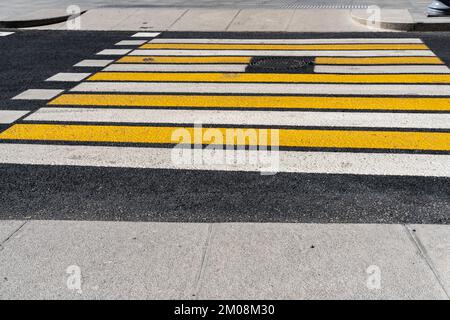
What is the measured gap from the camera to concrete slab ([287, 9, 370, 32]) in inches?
568

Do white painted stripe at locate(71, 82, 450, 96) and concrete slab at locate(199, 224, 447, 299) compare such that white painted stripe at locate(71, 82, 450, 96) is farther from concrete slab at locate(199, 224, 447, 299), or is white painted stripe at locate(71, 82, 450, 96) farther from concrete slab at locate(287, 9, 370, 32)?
concrete slab at locate(287, 9, 370, 32)

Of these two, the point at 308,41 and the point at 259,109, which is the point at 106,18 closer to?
the point at 308,41

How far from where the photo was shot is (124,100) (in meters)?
8.85

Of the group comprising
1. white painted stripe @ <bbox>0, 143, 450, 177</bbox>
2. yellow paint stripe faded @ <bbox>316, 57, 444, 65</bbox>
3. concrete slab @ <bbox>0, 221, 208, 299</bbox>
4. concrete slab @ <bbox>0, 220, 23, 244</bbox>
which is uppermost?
→ concrete slab @ <bbox>0, 221, 208, 299</bbox>

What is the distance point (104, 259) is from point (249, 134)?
3.22 meters

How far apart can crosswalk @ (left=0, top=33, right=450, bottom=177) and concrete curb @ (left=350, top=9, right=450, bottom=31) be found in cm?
161

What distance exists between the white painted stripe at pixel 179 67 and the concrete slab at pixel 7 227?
601 centimetres

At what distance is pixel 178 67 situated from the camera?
35.7 ft

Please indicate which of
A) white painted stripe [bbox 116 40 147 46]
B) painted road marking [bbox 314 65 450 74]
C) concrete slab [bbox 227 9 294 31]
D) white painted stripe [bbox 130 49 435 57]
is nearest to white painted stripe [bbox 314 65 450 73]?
painted road marking [bbox 314 65 450 74]

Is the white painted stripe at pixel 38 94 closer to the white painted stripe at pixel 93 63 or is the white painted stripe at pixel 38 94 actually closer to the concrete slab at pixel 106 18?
the white painted stripe at pixel 93 63

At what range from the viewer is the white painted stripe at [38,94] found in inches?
355

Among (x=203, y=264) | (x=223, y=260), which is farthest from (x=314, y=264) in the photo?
(x=203, y=264)
